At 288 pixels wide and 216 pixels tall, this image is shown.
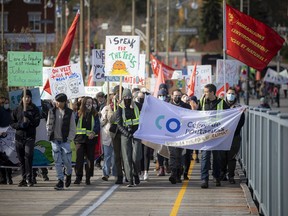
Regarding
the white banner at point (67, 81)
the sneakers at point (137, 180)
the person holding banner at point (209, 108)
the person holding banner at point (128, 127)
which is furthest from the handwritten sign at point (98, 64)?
the person holding banner at point (209, 108)

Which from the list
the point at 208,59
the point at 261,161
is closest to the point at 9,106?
the point at 261,161

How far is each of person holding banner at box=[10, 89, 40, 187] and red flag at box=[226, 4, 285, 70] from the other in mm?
4903

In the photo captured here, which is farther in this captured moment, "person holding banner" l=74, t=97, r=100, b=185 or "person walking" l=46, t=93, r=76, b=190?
"person holding banner" l=74, t=97, r=100, b=185

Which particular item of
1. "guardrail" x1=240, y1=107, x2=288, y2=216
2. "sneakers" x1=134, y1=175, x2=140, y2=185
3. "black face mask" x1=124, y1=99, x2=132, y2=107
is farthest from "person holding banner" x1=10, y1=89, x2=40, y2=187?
"guardrail" x1=240, y1=107, x2=288, y2=216

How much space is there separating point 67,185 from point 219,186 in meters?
2.98

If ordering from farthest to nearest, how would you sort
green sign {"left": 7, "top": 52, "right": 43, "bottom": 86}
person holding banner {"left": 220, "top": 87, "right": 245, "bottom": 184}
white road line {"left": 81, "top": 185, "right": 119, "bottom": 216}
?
1. green sign {"left": 7, "top": 52, "right": 43, "bottom": 86}
2. person holding banner {"left": 220, "top": 87, "right": 245, "bottom": 184}
3. white road line {"left": 81, "top": 185, "right": 119, "bottom": 216}

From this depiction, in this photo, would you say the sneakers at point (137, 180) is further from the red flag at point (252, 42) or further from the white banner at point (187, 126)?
the red flag at point (252, 42)

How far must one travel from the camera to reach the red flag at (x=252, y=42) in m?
21.3

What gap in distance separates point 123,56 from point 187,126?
3.27m

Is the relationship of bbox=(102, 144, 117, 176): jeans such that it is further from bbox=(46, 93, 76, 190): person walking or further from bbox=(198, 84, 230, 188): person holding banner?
bbox=(198, 84, 230, 188): person holding banner

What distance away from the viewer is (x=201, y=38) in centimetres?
14600

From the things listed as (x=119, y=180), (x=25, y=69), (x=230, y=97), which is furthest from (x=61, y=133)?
(x=230, y=97)

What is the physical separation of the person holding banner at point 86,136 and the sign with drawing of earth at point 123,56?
201 centimetres

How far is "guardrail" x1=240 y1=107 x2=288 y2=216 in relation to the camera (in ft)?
35.6
